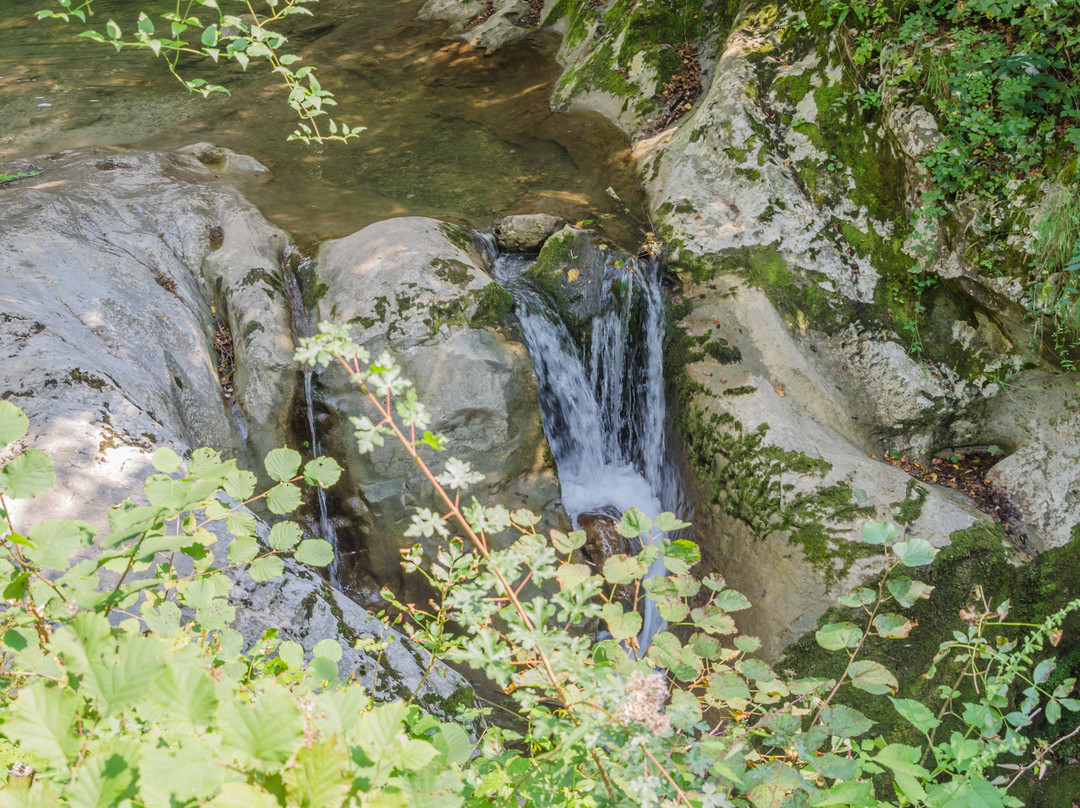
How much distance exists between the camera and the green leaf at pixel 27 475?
116 cm

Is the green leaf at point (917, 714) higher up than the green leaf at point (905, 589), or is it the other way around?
the green leaf at point (905, 589)

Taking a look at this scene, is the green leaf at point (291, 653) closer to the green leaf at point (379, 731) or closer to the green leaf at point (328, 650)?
the green leaf at point (328, 650)

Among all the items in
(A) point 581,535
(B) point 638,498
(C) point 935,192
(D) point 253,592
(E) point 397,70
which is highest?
(E) point 397,70

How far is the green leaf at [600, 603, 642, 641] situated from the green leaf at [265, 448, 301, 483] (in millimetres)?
777

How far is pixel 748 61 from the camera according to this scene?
6.99 metres

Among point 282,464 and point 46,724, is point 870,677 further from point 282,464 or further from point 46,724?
point 46,724

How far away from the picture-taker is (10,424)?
1.17m

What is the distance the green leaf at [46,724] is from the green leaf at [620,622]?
102 centimetres

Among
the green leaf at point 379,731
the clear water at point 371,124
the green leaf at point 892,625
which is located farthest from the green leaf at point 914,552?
the clear water at point 371,124

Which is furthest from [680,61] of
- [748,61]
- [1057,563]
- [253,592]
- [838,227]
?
[253,592]

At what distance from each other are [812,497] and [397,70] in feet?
28.2

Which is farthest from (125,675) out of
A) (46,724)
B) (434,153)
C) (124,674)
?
(434,153)

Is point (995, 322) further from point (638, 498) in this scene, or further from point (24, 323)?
point (24, 323)

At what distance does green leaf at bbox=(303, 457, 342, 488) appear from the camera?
1.43m
